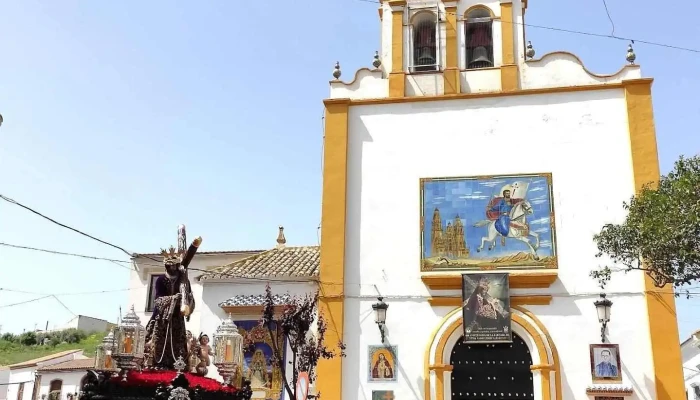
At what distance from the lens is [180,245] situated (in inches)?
334

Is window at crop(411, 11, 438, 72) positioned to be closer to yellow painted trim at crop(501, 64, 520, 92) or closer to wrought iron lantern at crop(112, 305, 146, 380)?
yellow painted trim at crop(501, 64, 520, 92)

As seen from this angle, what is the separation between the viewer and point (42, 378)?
99.0 feet

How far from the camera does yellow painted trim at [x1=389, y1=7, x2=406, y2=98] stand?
53.3 feet

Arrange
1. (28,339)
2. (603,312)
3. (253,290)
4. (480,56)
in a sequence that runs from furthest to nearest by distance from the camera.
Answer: (28,339) < (480,56) < (253,290) < (603,312)

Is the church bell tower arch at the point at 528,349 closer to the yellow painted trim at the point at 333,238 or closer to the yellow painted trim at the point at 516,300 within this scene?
the yellow painted trim at the point at 516,300

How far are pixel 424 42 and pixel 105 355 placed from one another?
12.3 m

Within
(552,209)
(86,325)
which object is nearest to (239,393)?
(552,209)

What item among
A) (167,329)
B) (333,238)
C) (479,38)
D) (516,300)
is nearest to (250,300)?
(333,238)

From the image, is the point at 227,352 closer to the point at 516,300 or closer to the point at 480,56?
the point at 516,300

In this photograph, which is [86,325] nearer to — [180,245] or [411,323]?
[411,323]

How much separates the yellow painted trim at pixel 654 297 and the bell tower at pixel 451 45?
270cm

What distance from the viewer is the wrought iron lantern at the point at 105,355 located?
689cm

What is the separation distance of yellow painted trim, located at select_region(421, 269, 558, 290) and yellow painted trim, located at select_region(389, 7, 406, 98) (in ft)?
14.8

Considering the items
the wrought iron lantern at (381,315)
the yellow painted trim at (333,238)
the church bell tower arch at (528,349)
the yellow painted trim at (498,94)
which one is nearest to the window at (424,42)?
the yellow painted trim at (498,94)
